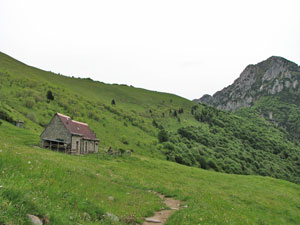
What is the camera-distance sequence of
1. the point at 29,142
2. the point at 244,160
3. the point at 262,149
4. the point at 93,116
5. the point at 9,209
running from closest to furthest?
the point at 9,209 → the point at 29,142 → the point at 93,116 → the point at 244,160 → the point at 262,149

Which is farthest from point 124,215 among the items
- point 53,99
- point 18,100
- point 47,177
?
point 53,99

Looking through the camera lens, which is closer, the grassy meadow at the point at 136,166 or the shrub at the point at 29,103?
the grassy meadow at the point at 136,166

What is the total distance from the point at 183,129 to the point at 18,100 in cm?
7673

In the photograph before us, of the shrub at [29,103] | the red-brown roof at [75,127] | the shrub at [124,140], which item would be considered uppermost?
the shrub at [29,103]

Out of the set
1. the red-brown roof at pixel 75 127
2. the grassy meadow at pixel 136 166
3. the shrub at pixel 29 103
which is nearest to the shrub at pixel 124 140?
the grassy meadow at pixel 136 166

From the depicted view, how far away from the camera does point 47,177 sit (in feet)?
38.3

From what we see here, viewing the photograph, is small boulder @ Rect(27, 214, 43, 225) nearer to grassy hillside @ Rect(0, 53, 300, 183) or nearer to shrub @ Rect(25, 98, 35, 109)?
grassy hillside @ Rect(0, 53, 300, 183)

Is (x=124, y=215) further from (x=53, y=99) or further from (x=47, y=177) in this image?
(x=53, y=99)

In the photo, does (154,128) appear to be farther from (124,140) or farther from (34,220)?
(34,220)

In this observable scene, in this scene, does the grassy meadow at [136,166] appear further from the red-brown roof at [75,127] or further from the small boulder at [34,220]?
the red-brown roof at [75,127]

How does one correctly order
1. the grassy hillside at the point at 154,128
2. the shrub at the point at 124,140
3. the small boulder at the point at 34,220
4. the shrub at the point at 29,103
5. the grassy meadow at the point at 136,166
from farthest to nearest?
the shrub at the point at 124,140 → the grassy hillside at the point at 154,128 → the shrub at the point at 29,103 → the grassy meadow at the point at 136,166 → the small boulder at the point at 34,220

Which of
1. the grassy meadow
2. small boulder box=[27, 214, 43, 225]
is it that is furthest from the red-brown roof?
small boulder box=[27, 214, 43, 225]

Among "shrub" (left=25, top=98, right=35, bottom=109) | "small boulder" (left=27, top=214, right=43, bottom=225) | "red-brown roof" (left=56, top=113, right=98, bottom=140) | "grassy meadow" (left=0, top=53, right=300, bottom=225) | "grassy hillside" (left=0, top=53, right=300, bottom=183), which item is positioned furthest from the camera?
"grassy hillside" (left=0, top=53, right=300, bottom=183)

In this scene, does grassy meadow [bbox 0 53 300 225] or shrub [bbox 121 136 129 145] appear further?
shrub [bbox 121 136 129 145]
